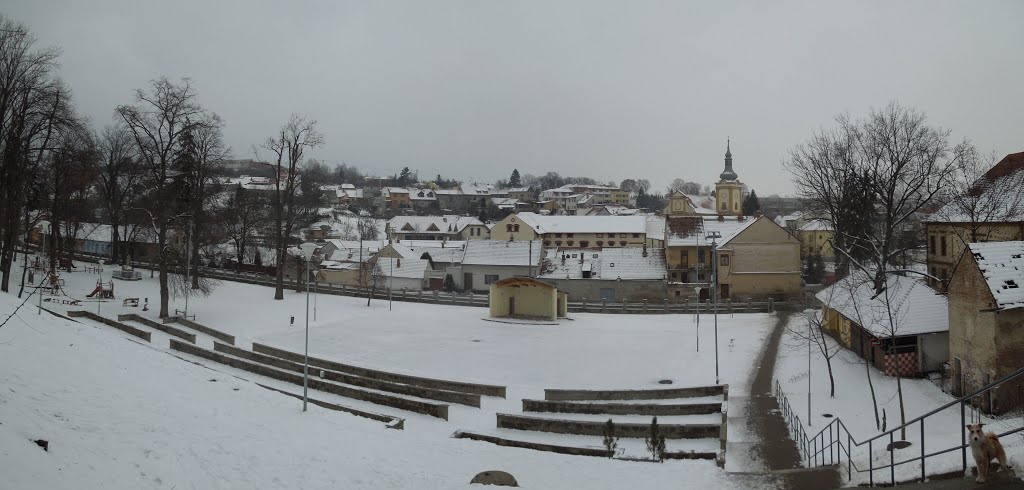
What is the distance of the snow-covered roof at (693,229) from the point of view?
178 feet

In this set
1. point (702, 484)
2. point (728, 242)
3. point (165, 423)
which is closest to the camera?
point (165, 423)

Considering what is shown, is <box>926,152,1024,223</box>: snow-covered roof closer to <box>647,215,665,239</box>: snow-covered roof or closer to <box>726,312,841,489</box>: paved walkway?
<box>726,312,841,489</box>: paved walkway

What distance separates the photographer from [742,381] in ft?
82.3

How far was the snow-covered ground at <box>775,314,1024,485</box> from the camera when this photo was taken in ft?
41.2

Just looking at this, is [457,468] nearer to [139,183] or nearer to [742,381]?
[742,381]

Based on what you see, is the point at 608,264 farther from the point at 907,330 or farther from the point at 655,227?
the point at 907,330

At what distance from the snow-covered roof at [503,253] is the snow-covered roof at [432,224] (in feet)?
156

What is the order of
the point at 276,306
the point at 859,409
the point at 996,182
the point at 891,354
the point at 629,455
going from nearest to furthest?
1. the point at 629,455
2. the point at 859,409
3. the point at 891,354
4. the point at 996,182
5. the point at 276,306

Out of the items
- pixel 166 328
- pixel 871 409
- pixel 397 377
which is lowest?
pixel 871 409

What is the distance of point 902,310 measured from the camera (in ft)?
84.5

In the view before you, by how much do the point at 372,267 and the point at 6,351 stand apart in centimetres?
4369

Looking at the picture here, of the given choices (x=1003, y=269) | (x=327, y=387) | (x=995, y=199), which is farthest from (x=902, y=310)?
(x=327, y=387)

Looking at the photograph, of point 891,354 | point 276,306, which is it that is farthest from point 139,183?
point 891,354

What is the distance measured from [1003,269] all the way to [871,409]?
590 centimetres
